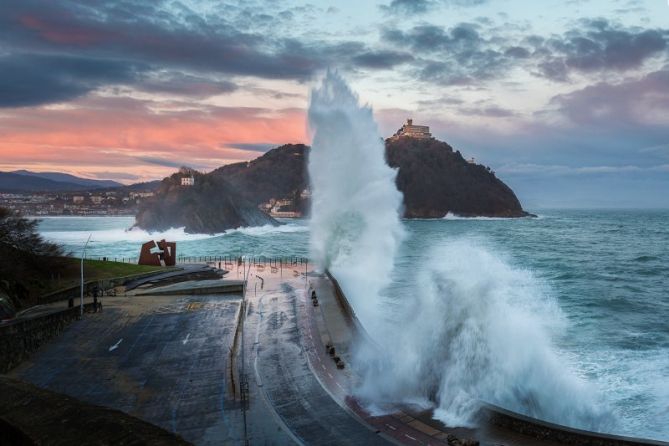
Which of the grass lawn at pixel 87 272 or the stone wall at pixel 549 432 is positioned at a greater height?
the grass lawn at pixel 87 272

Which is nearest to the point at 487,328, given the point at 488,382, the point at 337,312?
the point at 488,382

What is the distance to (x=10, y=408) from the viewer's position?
10672mm

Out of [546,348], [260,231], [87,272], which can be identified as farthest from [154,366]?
[260,231]

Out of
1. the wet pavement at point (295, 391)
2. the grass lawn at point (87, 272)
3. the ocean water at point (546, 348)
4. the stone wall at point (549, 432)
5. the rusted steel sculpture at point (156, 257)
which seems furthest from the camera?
the rusted steel sculpture at point (156, 257)

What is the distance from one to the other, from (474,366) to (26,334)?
21459 millimetres

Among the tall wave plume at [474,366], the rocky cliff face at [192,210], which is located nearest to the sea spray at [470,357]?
the tall wave plume at [474,366]

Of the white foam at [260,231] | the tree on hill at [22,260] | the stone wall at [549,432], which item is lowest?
the white foam at [260,231]

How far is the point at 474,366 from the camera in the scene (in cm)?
2338

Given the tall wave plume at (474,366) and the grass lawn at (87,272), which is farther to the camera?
the grass lawn at (87,272)

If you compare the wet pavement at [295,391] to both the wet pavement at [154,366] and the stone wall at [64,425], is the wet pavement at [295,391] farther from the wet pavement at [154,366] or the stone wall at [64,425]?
the stone wall at [64,425]

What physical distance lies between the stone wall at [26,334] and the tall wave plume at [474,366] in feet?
53.5

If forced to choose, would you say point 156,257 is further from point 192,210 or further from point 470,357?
point 192,210

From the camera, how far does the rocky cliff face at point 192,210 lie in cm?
16800

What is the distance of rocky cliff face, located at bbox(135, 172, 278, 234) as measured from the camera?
6614 inches
